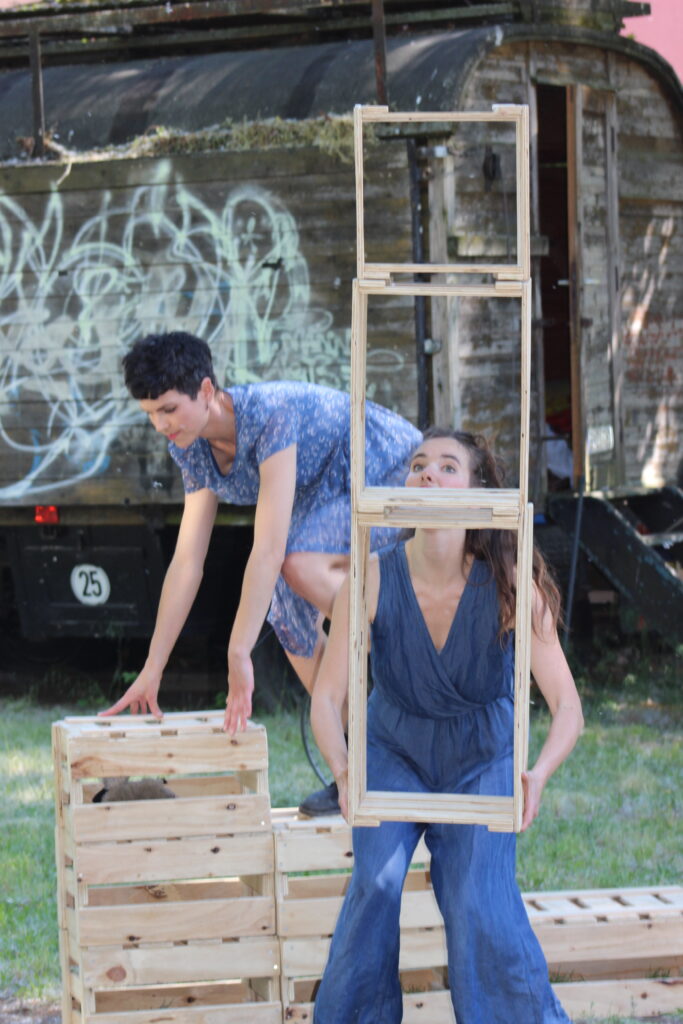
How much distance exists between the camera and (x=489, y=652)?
3.35m

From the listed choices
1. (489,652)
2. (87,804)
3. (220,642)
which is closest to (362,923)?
(489,652)

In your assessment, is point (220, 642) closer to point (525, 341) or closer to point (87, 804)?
point (87, 804)

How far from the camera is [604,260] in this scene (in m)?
8.65

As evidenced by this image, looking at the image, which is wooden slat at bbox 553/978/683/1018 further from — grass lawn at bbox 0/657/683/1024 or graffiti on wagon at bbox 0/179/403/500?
graffiti on wagon at bbox 0/179/403/500

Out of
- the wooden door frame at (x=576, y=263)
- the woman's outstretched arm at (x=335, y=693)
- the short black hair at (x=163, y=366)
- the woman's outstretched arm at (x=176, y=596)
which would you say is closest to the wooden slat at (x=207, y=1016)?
the woman's outstretched arm at (x=176, y=596)

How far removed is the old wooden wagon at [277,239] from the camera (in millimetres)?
7477

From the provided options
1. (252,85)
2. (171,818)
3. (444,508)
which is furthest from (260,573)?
(252,85)

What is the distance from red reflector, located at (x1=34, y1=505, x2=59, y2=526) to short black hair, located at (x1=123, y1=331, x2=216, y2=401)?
426cm

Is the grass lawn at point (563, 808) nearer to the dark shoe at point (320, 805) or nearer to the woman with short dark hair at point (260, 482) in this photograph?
the dark shoe at point (320, 805)

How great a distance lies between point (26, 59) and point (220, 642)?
12.4ft

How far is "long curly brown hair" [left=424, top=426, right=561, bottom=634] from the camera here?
3.34 metres

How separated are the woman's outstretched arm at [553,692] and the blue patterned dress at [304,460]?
3.57 feet

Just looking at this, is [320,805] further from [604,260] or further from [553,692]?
[604,260]

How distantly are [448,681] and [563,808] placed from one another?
297 cm
